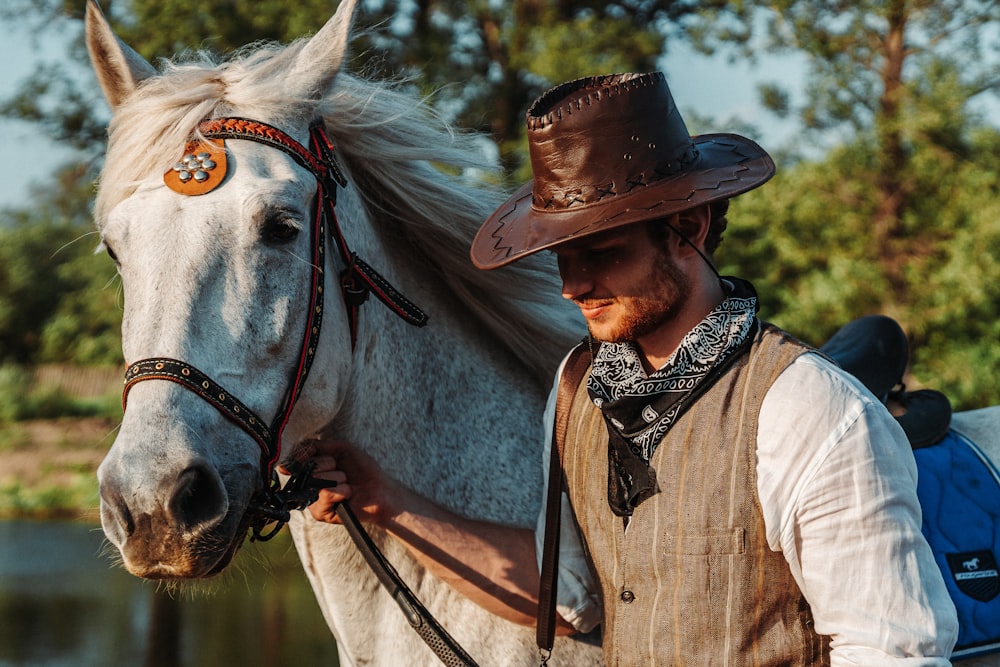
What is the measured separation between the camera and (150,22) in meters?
9.23

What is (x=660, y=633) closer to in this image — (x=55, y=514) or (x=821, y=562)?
(x=821, y=562)

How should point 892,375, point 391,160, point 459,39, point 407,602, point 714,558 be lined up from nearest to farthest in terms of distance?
point 714,558 → point 407,602 → point 391,160 → point 892,375 → point 459,39

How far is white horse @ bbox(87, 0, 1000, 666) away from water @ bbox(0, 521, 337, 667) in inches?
179

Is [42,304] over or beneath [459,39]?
beneath

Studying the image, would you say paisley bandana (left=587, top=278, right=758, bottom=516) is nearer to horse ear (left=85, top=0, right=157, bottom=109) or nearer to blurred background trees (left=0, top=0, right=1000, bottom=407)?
horse ear (left=85, top=0, right=157, bottom=109)

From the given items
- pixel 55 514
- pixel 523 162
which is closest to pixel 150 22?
pixel 523 162

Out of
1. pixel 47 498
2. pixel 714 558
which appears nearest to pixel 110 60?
pixel 714 558

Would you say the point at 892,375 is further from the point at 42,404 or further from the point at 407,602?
the point at 42,404

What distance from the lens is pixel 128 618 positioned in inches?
347

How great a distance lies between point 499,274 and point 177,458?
1.12m

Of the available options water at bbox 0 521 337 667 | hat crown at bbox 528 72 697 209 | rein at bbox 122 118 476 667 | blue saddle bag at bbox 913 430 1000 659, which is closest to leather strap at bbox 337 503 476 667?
rein at bbox 122 118 476 667

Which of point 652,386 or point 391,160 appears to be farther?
point 391,160

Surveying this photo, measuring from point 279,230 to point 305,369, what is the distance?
297 millimetres

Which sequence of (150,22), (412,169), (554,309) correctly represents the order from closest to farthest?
1. (412,169)
2. (554,309)
3. (150,22)
